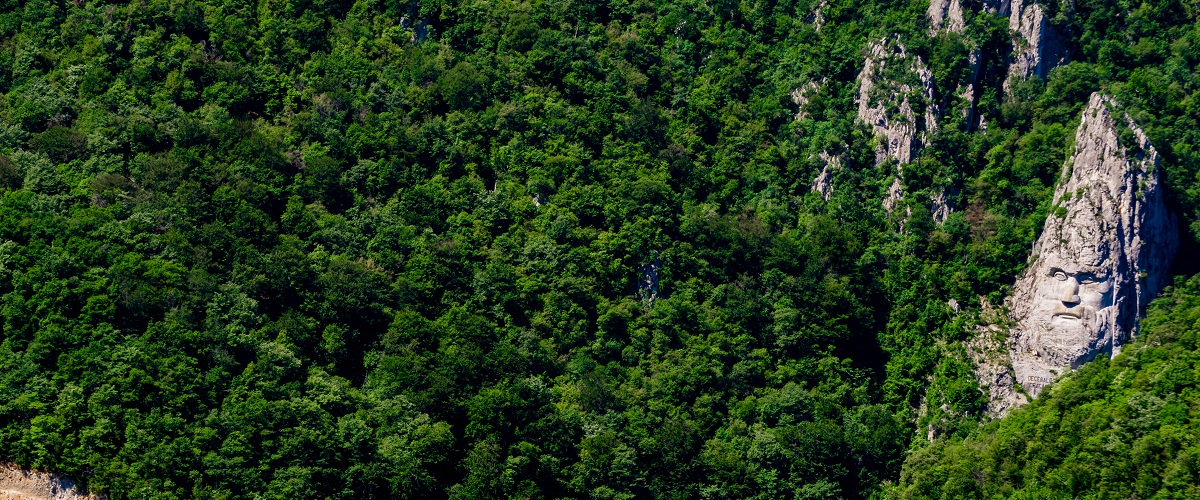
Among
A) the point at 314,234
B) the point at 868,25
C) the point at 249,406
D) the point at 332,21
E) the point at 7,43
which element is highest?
the point at 868,25

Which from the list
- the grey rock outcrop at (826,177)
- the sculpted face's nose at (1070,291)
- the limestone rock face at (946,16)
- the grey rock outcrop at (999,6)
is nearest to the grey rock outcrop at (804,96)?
the grey rock outcrop at (826,177)

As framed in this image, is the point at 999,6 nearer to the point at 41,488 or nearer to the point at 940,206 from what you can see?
the point at 940,206

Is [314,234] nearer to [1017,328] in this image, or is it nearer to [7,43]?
[7,43]

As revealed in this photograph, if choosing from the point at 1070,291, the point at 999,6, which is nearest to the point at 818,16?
the point at 999,6

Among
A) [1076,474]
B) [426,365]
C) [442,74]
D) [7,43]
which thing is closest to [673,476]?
[426,365]

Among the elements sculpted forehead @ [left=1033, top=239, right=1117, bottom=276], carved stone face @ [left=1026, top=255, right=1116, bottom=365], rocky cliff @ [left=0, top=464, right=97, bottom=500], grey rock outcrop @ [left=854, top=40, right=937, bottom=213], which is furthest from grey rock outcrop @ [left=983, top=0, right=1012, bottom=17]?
rocky cliff @ [left=0, top=464, right=97, bottom=500]

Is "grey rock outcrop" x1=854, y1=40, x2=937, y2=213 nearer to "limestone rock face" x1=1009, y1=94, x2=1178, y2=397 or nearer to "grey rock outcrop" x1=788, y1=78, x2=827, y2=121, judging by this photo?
"grey rock outcrop" x1=788, y1=78, x2=827, y2=121
